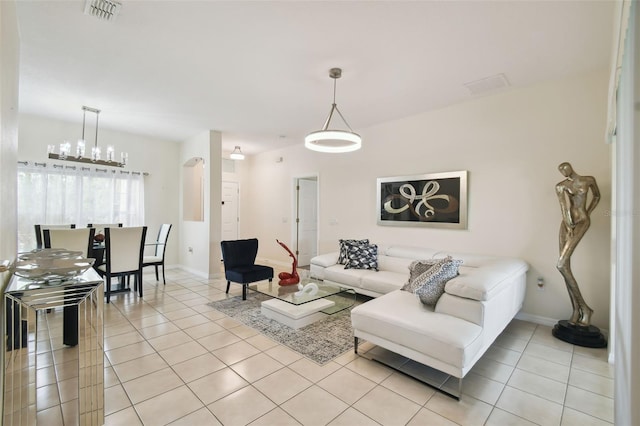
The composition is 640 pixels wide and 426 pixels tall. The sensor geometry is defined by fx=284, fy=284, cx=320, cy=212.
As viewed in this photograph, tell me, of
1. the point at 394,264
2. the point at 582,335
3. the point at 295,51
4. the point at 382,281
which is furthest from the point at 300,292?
the point at 582,335

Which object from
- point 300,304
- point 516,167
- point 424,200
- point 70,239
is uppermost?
point 516,167

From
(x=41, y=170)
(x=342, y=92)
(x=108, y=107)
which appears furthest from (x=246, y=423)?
(x=41, y=170)

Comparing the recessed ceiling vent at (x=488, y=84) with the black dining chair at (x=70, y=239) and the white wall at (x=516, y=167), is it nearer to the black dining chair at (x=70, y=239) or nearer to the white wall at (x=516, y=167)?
the white wall at (x=516, y=167)

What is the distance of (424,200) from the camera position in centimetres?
430

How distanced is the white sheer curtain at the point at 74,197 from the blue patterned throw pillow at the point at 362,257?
14.5 ft

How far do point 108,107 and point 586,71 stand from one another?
618 centimetres

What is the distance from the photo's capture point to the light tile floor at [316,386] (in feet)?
6.03

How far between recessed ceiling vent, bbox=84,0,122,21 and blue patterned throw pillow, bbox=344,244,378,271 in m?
3.75

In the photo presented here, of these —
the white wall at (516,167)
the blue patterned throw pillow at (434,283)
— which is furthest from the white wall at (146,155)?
the blue patterned throw pillow at (434,283)

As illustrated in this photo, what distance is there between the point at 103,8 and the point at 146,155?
433 centimetres

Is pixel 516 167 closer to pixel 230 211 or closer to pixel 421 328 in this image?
pixel 421 328

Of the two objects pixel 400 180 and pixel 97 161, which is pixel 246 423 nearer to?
pixel 400 180

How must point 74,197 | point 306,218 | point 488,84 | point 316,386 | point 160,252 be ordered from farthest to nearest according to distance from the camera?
point 306,218
point 160,252
point 74,197
point 488,84
point 316,386

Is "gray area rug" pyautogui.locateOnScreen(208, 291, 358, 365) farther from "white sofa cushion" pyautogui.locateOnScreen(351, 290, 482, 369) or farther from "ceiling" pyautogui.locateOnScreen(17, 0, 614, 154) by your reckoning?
"ceiling" pyautogui.locateOnScreen(17, 0, 614, 154)
